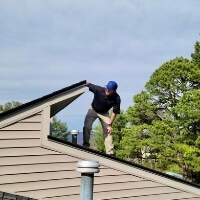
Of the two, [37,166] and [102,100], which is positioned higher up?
[102,100]

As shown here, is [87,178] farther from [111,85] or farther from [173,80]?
[173,80]

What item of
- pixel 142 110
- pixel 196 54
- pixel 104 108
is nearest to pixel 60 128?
pixel 196 54

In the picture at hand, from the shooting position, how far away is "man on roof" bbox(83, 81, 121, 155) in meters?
5.29

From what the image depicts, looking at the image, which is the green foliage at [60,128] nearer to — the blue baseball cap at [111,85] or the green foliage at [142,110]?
the green foliage at [142,110]

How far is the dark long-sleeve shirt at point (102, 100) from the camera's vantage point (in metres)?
5.31

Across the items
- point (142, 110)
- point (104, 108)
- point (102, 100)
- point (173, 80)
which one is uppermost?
point (173, 80)

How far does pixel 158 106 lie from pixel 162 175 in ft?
64.3

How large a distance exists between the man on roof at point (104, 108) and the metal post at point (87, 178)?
3.14 meters

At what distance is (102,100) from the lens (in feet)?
17.7

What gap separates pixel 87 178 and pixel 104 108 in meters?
3.46

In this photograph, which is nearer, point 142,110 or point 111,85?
point 111,85

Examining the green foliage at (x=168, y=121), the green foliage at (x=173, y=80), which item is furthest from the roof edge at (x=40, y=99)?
the green foliage at (x=173, y=80)

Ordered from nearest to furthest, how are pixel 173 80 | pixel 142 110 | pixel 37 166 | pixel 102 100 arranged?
pixel 37 166
pixel 102 100
pixel 173 80
pixel 142 110

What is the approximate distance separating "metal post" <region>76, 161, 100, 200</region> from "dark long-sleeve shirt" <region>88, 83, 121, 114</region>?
3.21 m
